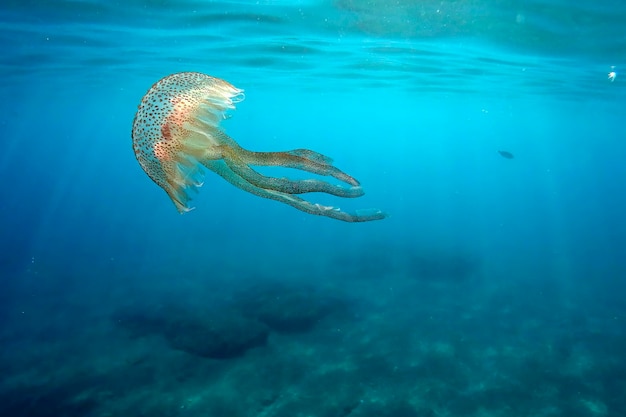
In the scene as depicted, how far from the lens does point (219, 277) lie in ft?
51.7

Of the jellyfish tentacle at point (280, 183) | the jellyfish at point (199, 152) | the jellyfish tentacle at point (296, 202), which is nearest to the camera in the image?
the jellyfish at point (199, 152)

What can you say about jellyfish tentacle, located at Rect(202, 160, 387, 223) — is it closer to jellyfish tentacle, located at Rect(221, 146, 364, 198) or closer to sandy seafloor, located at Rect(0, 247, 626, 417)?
jellyfish tentacle, located at Rect(221, 146, 364, 198)

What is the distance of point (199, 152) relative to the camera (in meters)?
3.25

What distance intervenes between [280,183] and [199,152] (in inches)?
26.2

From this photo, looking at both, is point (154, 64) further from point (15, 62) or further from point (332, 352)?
point (332, 352)

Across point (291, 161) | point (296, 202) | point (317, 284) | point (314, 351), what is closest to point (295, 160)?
point (291, 161)

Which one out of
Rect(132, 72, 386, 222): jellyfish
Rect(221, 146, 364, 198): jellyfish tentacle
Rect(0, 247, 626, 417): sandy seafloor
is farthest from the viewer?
Rect(0, 247, 626, 417): sandy seafloor

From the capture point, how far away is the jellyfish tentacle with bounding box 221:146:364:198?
3230 mm

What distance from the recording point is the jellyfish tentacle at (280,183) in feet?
10.6

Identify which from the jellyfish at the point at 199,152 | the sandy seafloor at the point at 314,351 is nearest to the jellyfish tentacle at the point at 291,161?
the jellyfish at the point at 199,152

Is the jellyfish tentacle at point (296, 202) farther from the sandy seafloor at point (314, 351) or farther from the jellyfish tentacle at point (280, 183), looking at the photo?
the sandy seafloor at point (314, 351)

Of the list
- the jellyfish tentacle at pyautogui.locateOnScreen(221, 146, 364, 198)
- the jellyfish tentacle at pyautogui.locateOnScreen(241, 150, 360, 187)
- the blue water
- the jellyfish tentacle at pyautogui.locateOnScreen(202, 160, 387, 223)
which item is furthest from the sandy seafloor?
the jellyfish tentacle at pyautogui.locateOnScreen(241, 150, 360, 187)

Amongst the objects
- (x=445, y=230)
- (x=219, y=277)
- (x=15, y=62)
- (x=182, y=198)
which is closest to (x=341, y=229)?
(x=445, y=230)

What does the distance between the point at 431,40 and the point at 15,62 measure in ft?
54.2
